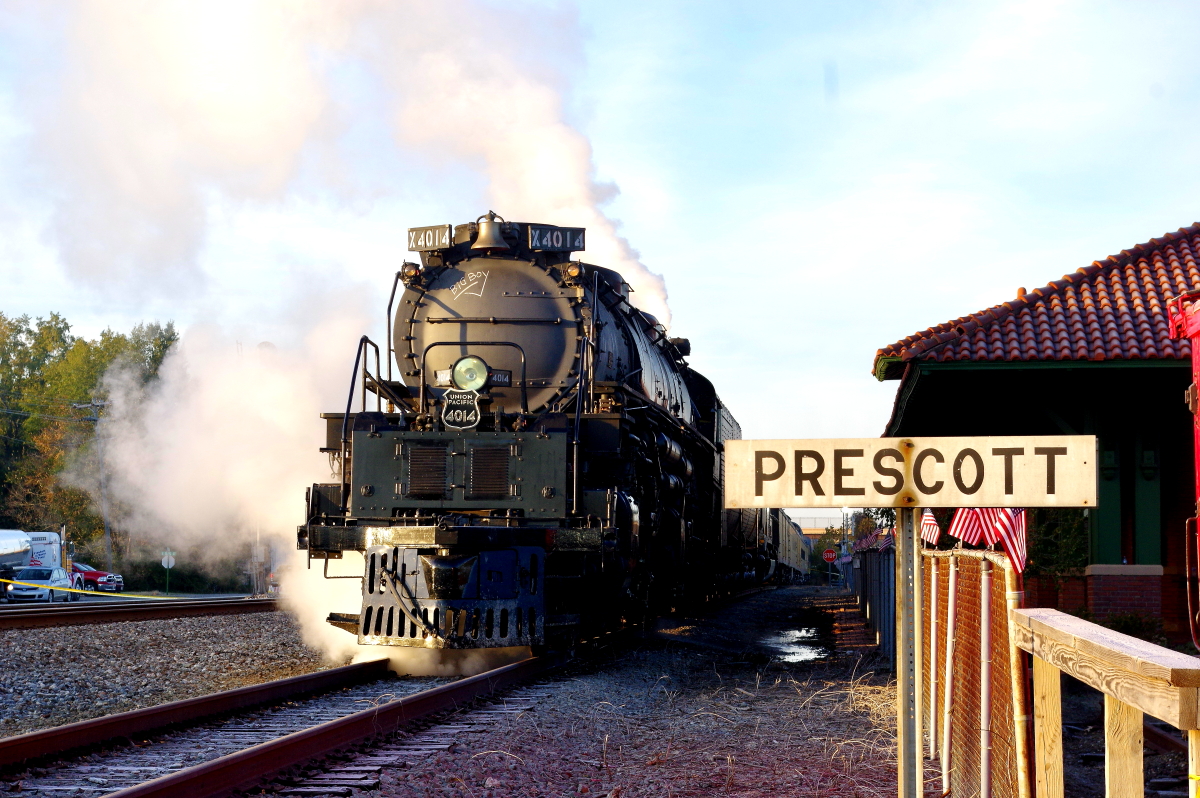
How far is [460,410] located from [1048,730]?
806cm

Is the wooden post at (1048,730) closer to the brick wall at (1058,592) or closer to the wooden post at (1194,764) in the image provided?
the wooden post at (1194,764)

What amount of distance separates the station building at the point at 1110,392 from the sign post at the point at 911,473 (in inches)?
302

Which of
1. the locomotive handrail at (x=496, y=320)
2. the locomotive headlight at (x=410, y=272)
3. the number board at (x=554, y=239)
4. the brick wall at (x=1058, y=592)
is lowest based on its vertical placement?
the brick wall at (x=1058, y=592)

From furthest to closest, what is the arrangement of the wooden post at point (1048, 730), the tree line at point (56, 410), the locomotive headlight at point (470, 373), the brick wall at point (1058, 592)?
the tree line at point (56, 410) → the brick wall at point (1058, 592) → the locomotive headlight at point (470, 373) → the wooden post at point (1048, 730)

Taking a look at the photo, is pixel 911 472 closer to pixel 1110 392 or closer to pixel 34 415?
pixel 1110 392

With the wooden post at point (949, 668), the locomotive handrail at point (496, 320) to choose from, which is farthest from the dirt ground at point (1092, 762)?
the locomotive handrail at point (496, 320)

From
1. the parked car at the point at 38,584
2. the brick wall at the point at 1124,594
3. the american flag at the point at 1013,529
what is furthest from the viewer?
the parked car at the point at 38,584

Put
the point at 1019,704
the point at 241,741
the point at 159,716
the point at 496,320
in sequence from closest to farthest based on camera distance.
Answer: the point at 1019,704
the point at 241,741
the point at 159,716
the point at 496,320

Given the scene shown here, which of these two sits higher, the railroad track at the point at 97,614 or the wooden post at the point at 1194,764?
the wooden post at the point at 1194,764

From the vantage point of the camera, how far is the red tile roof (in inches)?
451

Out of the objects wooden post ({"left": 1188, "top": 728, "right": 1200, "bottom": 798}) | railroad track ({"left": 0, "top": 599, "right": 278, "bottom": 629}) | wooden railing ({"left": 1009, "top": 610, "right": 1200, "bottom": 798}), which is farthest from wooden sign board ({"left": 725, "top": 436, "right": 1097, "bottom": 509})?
railroad track ({"left": 0, "top": 599, "right": 278, "bottom": 629})

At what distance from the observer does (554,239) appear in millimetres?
11945

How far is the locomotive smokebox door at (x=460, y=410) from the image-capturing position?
10836mm

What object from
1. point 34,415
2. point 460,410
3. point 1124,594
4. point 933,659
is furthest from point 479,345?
point 34,415
